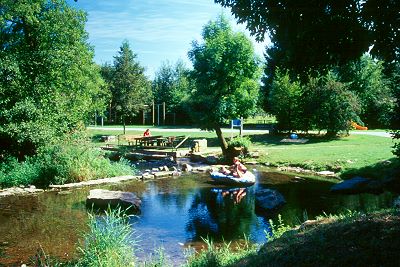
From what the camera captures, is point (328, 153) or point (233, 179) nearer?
point (233, 179)

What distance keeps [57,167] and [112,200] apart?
572 centimetres

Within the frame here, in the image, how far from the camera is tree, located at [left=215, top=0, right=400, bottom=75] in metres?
7.30

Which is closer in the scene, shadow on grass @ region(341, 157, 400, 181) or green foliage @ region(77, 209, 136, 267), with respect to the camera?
green foliage @ region(77, 209, 136, 267)

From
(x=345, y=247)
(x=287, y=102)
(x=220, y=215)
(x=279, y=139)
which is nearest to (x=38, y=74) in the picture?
(x=220, y=215)

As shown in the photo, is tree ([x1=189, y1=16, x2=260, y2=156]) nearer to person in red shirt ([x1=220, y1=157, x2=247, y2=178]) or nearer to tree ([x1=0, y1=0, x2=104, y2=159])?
person in red shirt ([x1=220, y1=157, x2=247, y2=178])

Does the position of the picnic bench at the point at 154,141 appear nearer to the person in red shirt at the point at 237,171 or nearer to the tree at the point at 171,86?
the person in red shirt at the point at 237,171

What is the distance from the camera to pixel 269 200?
46.5 feet

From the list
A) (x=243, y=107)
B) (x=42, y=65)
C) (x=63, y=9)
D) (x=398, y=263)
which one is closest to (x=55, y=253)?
(x=398, y=263)

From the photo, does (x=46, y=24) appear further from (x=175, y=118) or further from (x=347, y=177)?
(x=175, y=118)

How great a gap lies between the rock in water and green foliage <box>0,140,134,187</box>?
4100mm

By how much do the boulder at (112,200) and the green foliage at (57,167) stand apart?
13.5 feet

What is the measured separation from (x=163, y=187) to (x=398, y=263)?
14379 mm

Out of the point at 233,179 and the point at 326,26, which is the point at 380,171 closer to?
the point at 233,179

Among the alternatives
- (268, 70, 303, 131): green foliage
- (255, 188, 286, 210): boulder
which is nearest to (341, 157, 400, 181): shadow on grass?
(255, 188, 286, 210): boulder
